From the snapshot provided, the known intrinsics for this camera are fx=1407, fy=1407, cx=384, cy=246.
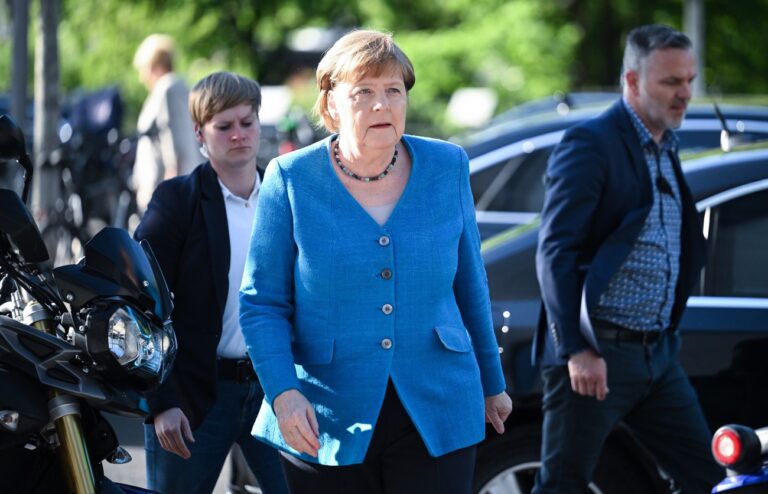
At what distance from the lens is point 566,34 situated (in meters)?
24.5

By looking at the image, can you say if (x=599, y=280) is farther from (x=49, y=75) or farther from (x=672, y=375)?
(x=49, y=75)

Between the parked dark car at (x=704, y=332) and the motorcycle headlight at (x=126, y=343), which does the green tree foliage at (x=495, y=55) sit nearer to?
the parked dark car at (x=704, y=332)

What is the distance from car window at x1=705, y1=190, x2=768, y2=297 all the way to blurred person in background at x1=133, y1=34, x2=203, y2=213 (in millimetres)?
→ 5262

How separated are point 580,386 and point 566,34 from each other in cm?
2051

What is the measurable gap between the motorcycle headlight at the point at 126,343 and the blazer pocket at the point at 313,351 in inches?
16.5

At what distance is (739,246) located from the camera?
521 centimetres

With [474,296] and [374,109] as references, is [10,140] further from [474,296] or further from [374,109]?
[474,296]

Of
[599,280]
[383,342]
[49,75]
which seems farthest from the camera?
[49,75]

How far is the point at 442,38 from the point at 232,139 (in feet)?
68.1

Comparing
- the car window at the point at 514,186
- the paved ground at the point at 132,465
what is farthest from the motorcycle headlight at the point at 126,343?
the car window at the point at 514,186

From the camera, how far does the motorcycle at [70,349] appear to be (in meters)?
2.89

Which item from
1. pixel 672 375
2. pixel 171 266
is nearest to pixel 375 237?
pixel 171 266

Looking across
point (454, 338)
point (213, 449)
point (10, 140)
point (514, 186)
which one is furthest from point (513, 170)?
point (10, 140)

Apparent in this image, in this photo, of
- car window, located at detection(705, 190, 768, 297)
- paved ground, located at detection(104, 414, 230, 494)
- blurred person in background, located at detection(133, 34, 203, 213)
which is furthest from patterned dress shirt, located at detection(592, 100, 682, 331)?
blurred person in background, located at detection(133, 34, 203, 213)
